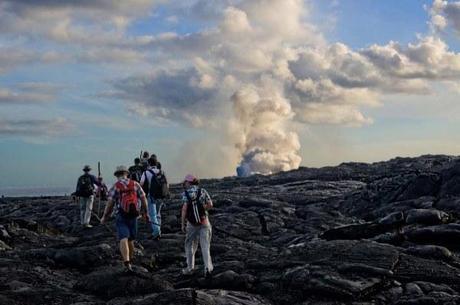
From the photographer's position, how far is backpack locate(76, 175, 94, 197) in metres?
31.9

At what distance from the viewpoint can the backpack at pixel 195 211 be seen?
18.8 metres

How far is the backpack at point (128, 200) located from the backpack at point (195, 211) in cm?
190

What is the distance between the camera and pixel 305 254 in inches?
800

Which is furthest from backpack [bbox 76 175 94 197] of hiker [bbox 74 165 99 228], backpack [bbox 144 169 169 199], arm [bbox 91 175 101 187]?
backpack [bbox 144 169 169 199]

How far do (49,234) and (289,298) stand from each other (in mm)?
23196

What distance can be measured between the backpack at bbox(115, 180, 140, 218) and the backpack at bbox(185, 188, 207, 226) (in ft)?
6.22

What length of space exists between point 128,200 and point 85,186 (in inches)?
576

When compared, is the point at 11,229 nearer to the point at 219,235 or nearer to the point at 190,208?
the point at 219,235

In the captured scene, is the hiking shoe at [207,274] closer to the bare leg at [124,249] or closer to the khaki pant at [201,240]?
the khaki pant at [201,240]

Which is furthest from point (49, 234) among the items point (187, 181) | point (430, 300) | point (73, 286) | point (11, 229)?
point (430, 300)

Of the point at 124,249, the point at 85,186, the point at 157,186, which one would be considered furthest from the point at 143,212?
the point at 85,186

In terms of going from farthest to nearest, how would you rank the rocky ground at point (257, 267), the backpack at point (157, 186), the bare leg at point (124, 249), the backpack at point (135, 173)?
the backpack at point (135, 173), the backpack at point (157, 186), the bare leg at point (124, 249), the rocky ground at point (257, 267)

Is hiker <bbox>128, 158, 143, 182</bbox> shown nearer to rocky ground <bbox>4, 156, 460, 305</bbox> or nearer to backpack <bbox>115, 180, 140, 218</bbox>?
rocky ground <bbox>4, 156, 460, 305</bbox>

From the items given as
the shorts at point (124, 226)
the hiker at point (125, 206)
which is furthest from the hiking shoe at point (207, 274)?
the shorts at point (124, 226)
